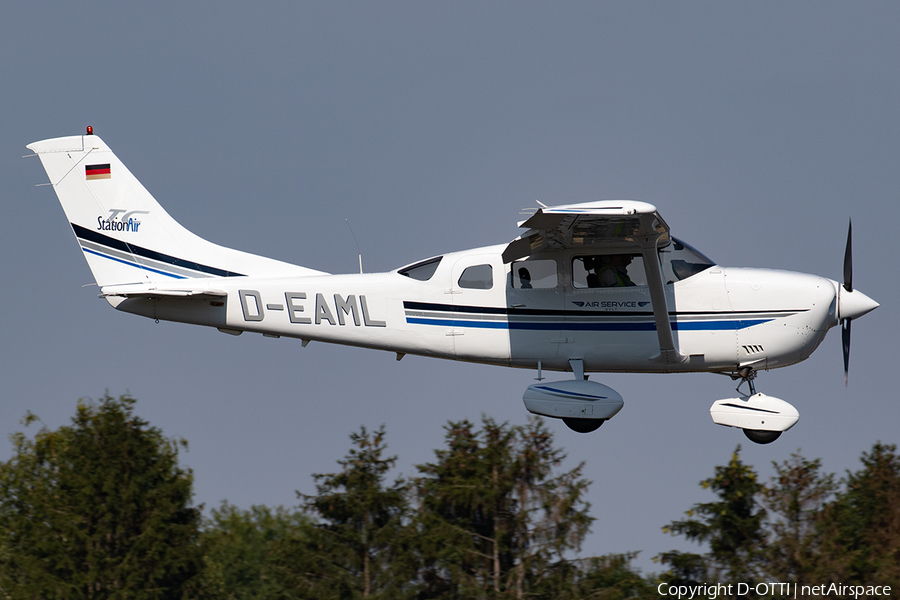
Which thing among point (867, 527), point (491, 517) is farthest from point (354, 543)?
point (867, 527)

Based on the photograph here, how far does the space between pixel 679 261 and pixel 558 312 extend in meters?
1.53

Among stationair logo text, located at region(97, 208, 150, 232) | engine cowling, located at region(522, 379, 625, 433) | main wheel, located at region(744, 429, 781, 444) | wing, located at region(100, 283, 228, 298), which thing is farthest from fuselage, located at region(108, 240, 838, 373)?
stationair logo text, located at region(97, 208, 150, 232)

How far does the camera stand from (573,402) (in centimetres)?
1234

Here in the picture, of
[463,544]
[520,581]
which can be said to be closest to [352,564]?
[463,544]

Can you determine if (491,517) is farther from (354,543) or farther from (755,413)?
(755,413)

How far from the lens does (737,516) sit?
81.1 feet

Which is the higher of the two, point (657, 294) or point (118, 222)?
point (118, 222)

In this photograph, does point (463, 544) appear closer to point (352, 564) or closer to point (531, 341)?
point (352, 564)

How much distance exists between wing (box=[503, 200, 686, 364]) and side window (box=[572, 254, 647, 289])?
17 cm

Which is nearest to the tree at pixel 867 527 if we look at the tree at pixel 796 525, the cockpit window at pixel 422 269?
the tree at pixel 796 525

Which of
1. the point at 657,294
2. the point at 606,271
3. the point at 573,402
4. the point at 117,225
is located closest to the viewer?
the point at 657,294

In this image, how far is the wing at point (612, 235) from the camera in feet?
35.4

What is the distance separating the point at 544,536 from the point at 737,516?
4708 mm

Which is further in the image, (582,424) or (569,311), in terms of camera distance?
(582,424)
